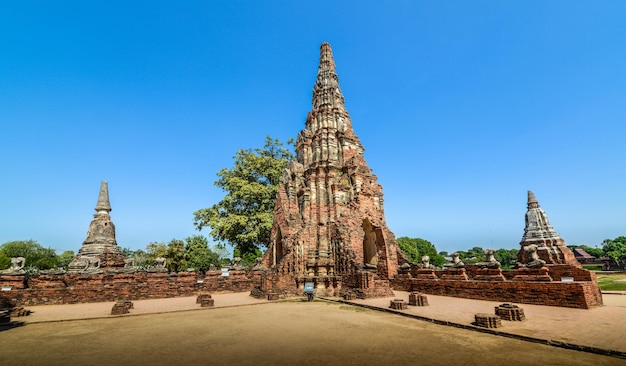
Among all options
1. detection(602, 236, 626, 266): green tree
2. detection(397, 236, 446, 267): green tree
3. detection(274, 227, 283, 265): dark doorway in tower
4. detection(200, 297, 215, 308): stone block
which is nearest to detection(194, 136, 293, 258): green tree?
detection(274, 227, 283, 265): dark doorway in tower

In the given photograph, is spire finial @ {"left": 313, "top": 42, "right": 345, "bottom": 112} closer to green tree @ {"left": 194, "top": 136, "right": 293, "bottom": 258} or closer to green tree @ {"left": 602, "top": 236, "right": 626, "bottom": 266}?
green tree @ {"left": 194, "top": 136, "right": 293, "bottom": 258}

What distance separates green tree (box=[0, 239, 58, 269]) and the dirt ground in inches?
1748

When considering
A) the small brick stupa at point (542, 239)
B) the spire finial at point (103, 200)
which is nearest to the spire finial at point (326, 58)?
the spire finial at point (103, 200)

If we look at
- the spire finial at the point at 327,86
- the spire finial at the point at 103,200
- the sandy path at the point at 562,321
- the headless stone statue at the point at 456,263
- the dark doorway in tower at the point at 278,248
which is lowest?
the sandy path at the point at 562,321

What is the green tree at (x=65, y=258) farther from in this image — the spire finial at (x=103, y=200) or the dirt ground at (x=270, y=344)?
the dirt ground at (x=270, y=344)

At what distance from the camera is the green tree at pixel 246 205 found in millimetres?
24375

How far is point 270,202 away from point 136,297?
1293 centimetres

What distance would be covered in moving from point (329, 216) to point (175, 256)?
71.4 ft

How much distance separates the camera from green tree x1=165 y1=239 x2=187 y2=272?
31.6m

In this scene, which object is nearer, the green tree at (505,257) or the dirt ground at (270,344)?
the dirt ground at (270,344)

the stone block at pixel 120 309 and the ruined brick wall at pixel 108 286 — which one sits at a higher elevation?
the ruined brick wall at pixel 108 286

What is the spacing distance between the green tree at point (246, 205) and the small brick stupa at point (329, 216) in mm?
5450

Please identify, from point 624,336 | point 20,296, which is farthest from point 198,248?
point 624,336

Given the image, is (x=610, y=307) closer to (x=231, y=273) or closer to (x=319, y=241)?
(x=319, y=241)
